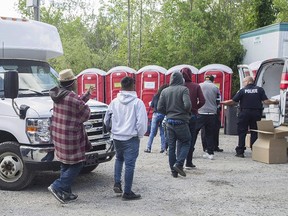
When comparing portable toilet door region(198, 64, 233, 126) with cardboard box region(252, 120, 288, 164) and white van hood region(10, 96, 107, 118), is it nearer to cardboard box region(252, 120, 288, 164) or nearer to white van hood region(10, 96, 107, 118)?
cardboard box region(252, 120, 288, 164)

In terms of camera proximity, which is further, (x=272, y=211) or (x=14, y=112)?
(x=14, y=112)

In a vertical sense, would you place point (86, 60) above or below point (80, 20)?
below

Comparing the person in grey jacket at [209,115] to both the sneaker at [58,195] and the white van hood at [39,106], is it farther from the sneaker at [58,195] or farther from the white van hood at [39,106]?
the sneaker at [58,195]

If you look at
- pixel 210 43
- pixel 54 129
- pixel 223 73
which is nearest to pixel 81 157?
pixel 54 129

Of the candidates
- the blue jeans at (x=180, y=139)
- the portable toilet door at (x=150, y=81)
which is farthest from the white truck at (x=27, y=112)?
the portable toilet door at (x=150, y=81)

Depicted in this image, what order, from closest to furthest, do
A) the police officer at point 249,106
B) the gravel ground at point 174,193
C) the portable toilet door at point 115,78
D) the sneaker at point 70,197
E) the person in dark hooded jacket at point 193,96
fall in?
the gravel ground at point 174,193 → the sneaker at point 70,197 → the person in dark hooded jacket at point 193,96 → the police officer at point 249,106 → the portable toilet door at point 115,78

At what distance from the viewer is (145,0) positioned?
22562 millimetres

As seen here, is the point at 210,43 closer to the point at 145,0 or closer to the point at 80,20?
the point at 145,0

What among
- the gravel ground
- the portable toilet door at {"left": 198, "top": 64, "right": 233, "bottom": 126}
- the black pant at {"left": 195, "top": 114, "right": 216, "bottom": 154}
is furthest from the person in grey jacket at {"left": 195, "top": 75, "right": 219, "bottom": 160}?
the portable toilet door at {"left": 198, "top": 64, "right": 233, "bottom": 126}

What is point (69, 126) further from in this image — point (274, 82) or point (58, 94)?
A: point (274, 82)

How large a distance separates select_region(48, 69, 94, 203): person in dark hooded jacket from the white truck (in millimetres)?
432

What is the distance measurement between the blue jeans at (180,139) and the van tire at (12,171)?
2446 millimetres

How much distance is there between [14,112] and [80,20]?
29.5m

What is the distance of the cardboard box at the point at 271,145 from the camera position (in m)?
9.12
